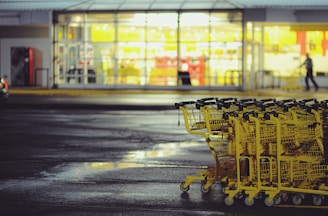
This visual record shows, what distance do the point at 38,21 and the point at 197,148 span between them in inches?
1109

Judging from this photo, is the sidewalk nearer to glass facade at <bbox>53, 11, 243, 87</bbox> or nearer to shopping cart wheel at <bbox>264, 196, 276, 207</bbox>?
glass facade at <bbox>53, 11, 243, 87</bbox>

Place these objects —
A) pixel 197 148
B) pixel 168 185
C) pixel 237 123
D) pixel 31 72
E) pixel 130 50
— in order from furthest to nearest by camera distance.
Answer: pixel 31 72 < pixel 130 50 < pixel 197 148 < pixel 168 185 < pixel 237 123

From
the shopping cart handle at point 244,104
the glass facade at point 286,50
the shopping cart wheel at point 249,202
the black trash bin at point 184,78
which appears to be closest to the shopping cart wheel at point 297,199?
the shopping cart wheel at point 249,202

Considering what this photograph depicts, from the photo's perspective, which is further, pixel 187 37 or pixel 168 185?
pixel 187 37

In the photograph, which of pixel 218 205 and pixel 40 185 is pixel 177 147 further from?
pixel 218 205

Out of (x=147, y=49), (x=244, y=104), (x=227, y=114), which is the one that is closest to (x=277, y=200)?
(x=227, y=114)

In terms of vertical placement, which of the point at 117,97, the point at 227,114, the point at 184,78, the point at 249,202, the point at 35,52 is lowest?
the point at 249,202

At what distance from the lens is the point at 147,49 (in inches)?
1650

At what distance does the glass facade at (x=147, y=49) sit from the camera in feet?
133

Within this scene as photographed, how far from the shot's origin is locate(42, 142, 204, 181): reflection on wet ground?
11938 millimetres

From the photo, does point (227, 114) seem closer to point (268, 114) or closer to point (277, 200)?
point (268, 114)

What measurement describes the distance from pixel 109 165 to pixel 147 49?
29.1 meters

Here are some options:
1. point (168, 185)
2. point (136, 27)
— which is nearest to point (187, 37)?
point (136, 27)

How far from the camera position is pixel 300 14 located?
4009cm
